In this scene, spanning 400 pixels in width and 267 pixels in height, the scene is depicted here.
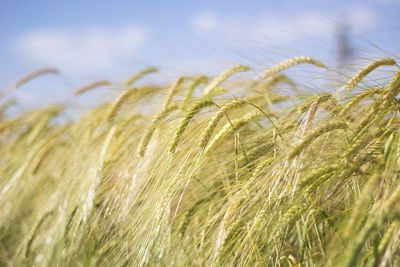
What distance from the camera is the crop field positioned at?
3.36ft

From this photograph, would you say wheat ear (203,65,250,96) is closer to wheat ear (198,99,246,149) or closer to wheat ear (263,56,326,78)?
wheat ear (263,56,326,78)

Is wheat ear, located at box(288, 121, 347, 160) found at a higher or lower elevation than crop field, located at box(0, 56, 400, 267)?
higher

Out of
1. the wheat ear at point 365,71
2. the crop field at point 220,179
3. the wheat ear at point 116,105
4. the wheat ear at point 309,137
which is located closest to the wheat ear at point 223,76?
the crop field at point 220,179

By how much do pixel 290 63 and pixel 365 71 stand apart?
307mm

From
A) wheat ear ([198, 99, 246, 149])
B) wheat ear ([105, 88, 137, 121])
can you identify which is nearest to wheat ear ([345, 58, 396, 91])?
wheat ear ([198, 99, 246, 149])

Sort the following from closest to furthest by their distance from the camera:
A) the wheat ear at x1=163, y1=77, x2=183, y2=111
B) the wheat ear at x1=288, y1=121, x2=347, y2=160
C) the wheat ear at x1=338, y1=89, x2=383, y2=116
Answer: the wheat ear at x1=288, y1=121, x2=347, y2=160 < the wheat ear at x1=338, y1=89, x2=383, y2=116 < the wheat ear at x1=163, y1=77, x2=183, y2=111

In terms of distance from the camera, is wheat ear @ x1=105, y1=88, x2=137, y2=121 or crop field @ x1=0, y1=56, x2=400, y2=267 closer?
crop field @ x1=0, y1=56, x2=400, y2=267

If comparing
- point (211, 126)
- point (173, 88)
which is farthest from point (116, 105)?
point (211, 126)

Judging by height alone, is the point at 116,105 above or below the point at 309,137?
below

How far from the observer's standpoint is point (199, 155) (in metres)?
1.24

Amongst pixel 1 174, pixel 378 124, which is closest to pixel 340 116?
pixel 378 124

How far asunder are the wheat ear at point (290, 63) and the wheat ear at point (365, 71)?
0.21 metres

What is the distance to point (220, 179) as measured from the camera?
151cm

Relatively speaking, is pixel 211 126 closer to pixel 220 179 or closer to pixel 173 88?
pixel 220 179
